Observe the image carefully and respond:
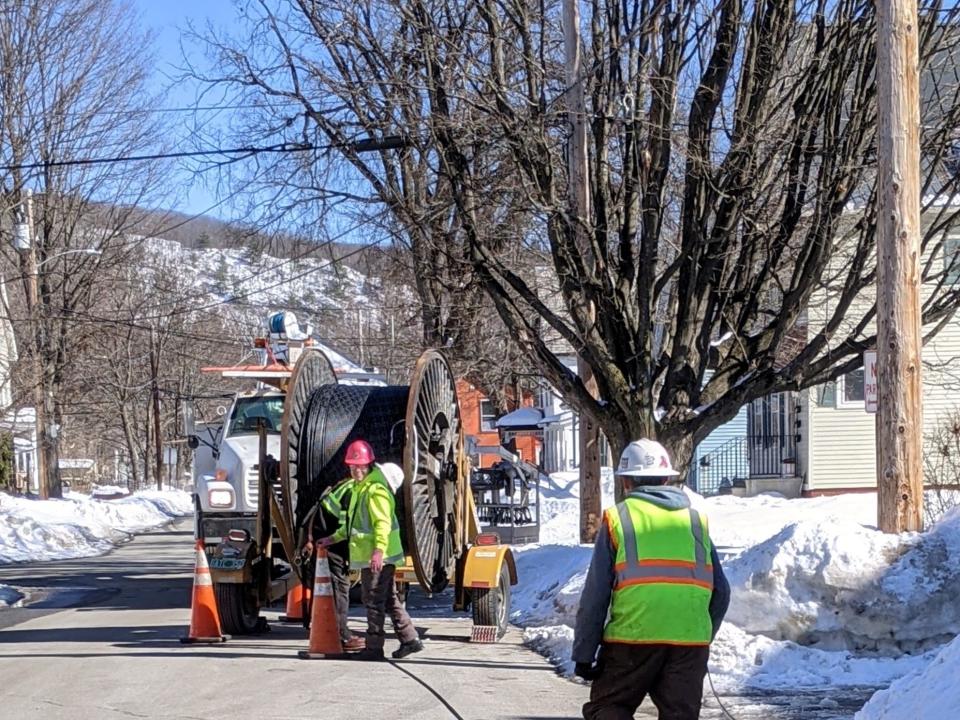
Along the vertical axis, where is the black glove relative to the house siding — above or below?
below

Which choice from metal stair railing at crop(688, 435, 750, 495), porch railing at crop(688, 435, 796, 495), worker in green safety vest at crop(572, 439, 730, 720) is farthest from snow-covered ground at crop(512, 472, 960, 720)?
metal stair railing at crop(688, 435, 750, 495)

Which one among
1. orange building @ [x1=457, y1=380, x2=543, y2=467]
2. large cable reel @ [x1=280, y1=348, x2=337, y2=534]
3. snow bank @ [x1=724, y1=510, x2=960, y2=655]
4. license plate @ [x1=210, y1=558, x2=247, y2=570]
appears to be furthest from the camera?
orange building @ [x1=457, y1=380, x2=543, y2=467]

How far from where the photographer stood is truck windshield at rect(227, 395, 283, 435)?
15.9m

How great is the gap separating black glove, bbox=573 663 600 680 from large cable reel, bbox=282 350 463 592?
6138 millimetres

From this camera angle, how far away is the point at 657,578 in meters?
5.90

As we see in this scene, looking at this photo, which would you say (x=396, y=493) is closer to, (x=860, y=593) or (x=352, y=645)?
(x=352, y=645)

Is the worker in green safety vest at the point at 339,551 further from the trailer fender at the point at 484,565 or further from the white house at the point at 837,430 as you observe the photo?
the white house at the point at 837,430

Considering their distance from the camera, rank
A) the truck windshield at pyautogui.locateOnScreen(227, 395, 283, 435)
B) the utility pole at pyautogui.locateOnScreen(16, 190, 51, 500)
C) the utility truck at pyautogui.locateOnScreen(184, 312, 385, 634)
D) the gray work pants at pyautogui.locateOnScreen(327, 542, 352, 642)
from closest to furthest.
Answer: the gray work pants at pyautogui.locateOnScreen(327, 542, 352, 642), the utility truck at pyautogui.locateOnScreen(184, 312, 385, 634), the truck windshield at pyautogui.locateOnScreen(227, 395, 283, 435), the utility pole at pyautogui.locateOnScreen(16, 190, 51, 500)

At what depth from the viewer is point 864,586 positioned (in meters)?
10.5

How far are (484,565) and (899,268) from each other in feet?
16.0

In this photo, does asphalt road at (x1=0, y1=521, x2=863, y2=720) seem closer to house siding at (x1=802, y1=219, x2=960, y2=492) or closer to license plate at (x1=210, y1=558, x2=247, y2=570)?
license plate at (x1=210, y1=558, x2=247, y2=570)

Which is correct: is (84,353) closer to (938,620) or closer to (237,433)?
(237,433)

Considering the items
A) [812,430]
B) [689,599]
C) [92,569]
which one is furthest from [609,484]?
[689,599]

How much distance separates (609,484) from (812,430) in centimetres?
709
